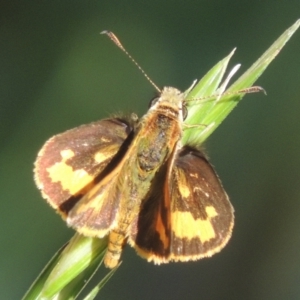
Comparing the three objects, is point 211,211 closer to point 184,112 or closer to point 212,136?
point 184,112

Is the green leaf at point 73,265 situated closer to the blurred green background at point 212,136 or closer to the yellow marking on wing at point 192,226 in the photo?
the yellow marking on wing at point 192,226

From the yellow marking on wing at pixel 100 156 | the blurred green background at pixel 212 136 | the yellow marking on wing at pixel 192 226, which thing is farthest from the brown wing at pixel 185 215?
the blurred green background at pixel 212 136

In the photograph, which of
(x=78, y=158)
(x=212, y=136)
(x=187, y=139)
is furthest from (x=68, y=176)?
(x=212, y=136)

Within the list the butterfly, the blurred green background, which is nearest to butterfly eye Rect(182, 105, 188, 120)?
the butterfly

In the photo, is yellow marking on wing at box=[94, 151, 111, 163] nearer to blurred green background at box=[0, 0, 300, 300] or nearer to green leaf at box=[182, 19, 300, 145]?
green leaf at box=[182, 19, 300, 145]

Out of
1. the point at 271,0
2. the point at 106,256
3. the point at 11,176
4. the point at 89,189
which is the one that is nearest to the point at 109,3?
the point at 271,0

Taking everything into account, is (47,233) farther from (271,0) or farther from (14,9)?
(271,0)
